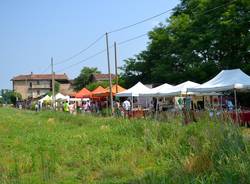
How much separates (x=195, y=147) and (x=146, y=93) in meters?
25.0

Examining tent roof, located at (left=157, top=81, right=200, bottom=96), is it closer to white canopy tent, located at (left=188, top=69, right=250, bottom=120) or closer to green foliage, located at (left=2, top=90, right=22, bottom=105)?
white canopy tent, located at (left=188, top=69, right=250, bottom=120)

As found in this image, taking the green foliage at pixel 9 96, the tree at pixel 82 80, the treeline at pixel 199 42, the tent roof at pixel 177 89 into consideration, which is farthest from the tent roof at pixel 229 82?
the green foliage at pixel 9 96

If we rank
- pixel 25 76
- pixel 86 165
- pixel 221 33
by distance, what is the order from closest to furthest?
pixel 86 165
pixel 221 33
pixel 25 76

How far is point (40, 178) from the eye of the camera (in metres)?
10.5

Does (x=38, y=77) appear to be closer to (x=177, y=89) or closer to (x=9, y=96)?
(x=9, y=96)

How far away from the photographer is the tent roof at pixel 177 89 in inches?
1165

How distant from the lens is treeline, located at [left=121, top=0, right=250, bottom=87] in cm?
3819

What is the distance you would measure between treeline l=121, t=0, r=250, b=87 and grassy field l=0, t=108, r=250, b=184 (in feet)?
73.9

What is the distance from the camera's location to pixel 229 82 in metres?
23.2

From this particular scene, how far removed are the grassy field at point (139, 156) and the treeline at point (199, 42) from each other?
22.5m

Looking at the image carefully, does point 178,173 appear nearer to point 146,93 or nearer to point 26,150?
point 26,150

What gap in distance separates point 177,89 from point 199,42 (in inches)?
507

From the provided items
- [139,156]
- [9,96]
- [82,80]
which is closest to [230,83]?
[139,156]

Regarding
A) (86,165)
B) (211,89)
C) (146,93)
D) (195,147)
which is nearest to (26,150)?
(86,165)
